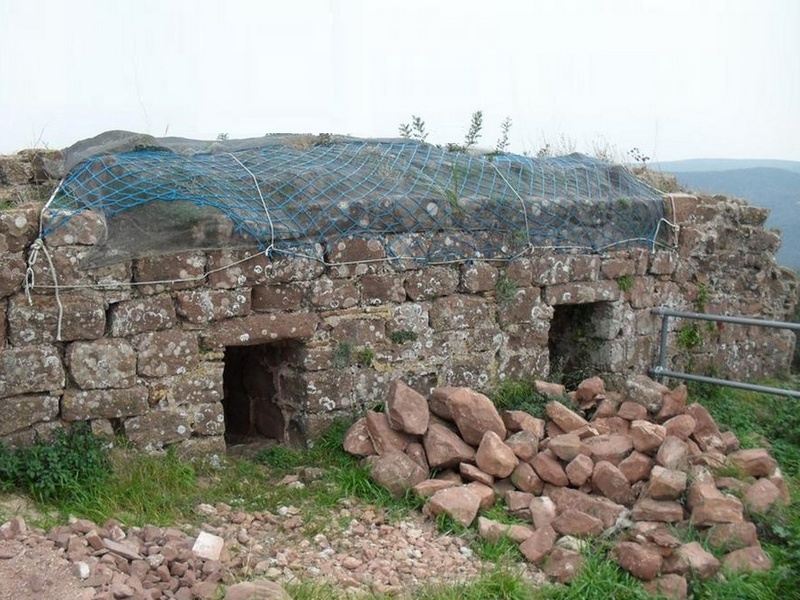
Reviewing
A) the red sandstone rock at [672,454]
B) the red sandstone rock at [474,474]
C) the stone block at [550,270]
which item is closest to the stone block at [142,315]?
the red sandstone rock at [474,474]

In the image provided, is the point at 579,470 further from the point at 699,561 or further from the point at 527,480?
the point at 699,561

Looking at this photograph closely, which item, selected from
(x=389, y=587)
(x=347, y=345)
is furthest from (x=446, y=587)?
(x=347, y=345)

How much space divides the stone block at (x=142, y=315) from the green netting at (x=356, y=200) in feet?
0.94

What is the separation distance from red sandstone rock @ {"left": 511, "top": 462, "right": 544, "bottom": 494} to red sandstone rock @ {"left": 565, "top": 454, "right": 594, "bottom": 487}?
193 millimetres

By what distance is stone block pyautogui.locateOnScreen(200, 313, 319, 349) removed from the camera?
5.36 m

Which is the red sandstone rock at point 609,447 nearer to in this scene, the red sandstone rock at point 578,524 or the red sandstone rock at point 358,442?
the red sandstone rock at point 578,524

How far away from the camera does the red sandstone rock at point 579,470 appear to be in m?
5.20

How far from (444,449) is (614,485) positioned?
41.1 inches

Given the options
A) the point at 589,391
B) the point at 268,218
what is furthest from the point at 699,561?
the point at 268,218

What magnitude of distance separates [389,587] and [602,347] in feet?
11.8

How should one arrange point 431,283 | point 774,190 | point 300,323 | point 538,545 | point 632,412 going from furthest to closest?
point 774,190
point 431,283
point 632,412
point 300,323
point 538,545

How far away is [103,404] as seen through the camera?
5035 millimetres

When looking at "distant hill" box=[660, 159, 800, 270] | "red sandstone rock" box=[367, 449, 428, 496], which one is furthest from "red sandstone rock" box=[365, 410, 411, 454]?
"distant hill" box=[660, 159, 800, 270]

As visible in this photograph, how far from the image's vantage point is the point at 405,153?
6.70 meters
